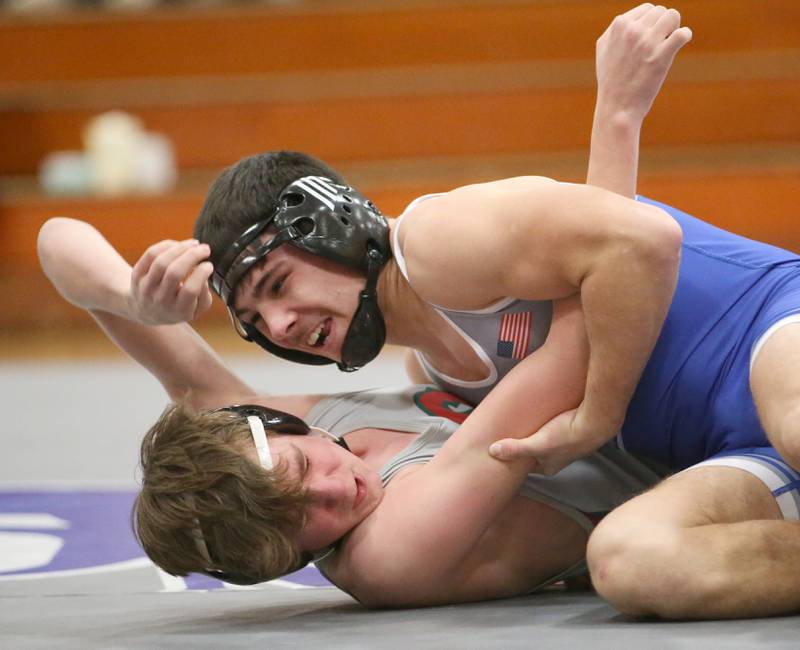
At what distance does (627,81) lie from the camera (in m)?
2.43

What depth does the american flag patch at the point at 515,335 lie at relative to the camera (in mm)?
2482

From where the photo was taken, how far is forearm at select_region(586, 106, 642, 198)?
7.98ft

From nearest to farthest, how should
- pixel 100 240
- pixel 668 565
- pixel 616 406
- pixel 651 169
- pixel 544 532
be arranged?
pixel 668 565
pixel 616 406
pixel 544 532
pixel 100 240
pixel 651 169

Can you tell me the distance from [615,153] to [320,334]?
66 centimetres

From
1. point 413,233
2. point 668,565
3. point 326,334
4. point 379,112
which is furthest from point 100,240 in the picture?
point 379,112

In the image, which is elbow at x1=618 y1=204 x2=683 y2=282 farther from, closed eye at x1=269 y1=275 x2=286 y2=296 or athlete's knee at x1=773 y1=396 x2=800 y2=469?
closed eye at x1=269 y1=275 x2=286 y2=296

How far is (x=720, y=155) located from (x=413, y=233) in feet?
20.9

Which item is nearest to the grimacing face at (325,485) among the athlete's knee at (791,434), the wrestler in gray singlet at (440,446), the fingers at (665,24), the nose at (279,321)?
the wrestler in gray singlet at (440,446)

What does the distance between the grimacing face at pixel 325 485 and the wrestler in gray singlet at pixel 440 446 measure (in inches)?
4.5

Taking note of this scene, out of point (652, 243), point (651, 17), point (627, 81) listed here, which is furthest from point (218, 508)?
point (651, 17)

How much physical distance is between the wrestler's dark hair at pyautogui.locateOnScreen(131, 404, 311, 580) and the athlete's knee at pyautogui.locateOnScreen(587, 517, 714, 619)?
0.53 meters

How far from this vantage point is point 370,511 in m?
2.37

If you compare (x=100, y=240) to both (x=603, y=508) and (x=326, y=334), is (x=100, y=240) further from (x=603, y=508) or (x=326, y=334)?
(x=603, y=508)

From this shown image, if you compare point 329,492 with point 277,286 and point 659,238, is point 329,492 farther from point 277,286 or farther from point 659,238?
point 659,238
